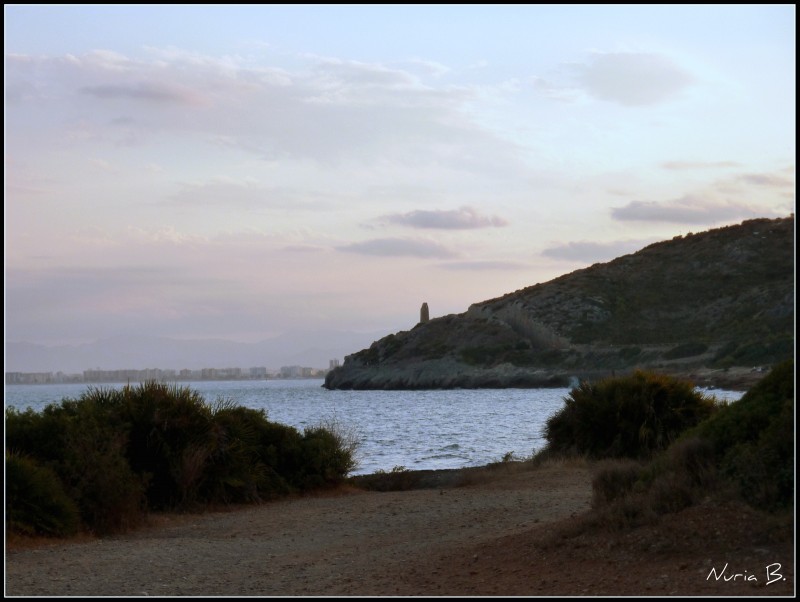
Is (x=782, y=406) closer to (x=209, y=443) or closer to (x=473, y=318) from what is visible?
(x=209, y=443)

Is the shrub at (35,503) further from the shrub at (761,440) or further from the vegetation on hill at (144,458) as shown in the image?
the shrub at (761,440)

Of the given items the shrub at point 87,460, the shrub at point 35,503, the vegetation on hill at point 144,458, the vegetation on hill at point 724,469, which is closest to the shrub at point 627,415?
the vegetation on hill at point 144,458

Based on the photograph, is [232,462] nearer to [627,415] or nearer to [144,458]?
[144,458]

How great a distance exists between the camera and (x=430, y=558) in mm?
10586

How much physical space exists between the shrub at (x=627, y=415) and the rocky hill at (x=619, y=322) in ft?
212

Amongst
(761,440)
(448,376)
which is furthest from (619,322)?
(761,440)

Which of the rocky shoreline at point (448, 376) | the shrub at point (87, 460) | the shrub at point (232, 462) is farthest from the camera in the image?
the rocky shoreline at point (448, 376)

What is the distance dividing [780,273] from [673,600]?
10436 cm

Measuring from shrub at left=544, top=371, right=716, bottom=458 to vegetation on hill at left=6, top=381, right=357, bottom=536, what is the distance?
480 centimetres

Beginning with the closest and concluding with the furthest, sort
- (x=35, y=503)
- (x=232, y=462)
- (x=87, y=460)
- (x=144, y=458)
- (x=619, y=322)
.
→ (x=35, y=503), (x=87, y=460), (x=144, y=458), (x=232, y=462), (x=619, y=322)

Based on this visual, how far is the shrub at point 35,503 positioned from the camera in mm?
12547

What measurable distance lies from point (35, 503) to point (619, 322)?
320 ft

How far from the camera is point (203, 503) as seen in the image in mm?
16484

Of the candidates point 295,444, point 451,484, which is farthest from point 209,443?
point 451,484
